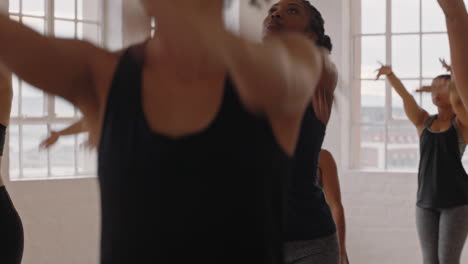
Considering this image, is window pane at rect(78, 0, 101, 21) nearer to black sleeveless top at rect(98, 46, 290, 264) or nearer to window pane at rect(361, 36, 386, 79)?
window pane at rect(361, 36, 386, 79)

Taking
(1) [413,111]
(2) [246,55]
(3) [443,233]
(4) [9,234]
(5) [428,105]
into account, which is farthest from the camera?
(5) [428,105]

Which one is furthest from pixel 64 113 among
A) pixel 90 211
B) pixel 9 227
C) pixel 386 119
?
pixel 9 227

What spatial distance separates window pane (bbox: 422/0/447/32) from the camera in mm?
6879

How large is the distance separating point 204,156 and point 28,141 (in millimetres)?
5271

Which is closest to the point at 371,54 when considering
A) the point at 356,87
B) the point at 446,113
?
the point at 356,87

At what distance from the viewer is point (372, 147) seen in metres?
7.07

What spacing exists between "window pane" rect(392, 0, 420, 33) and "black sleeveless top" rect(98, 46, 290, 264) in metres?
6.33

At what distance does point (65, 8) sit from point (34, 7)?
277 millimetres

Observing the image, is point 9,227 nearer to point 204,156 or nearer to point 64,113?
point 204,156

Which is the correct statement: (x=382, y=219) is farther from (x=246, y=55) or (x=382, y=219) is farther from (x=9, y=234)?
(x=246, y=55)

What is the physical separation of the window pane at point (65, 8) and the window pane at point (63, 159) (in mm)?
960

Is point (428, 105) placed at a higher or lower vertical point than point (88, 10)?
lower

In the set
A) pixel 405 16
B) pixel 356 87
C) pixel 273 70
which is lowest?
pixel 273 70

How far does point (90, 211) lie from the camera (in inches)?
228
